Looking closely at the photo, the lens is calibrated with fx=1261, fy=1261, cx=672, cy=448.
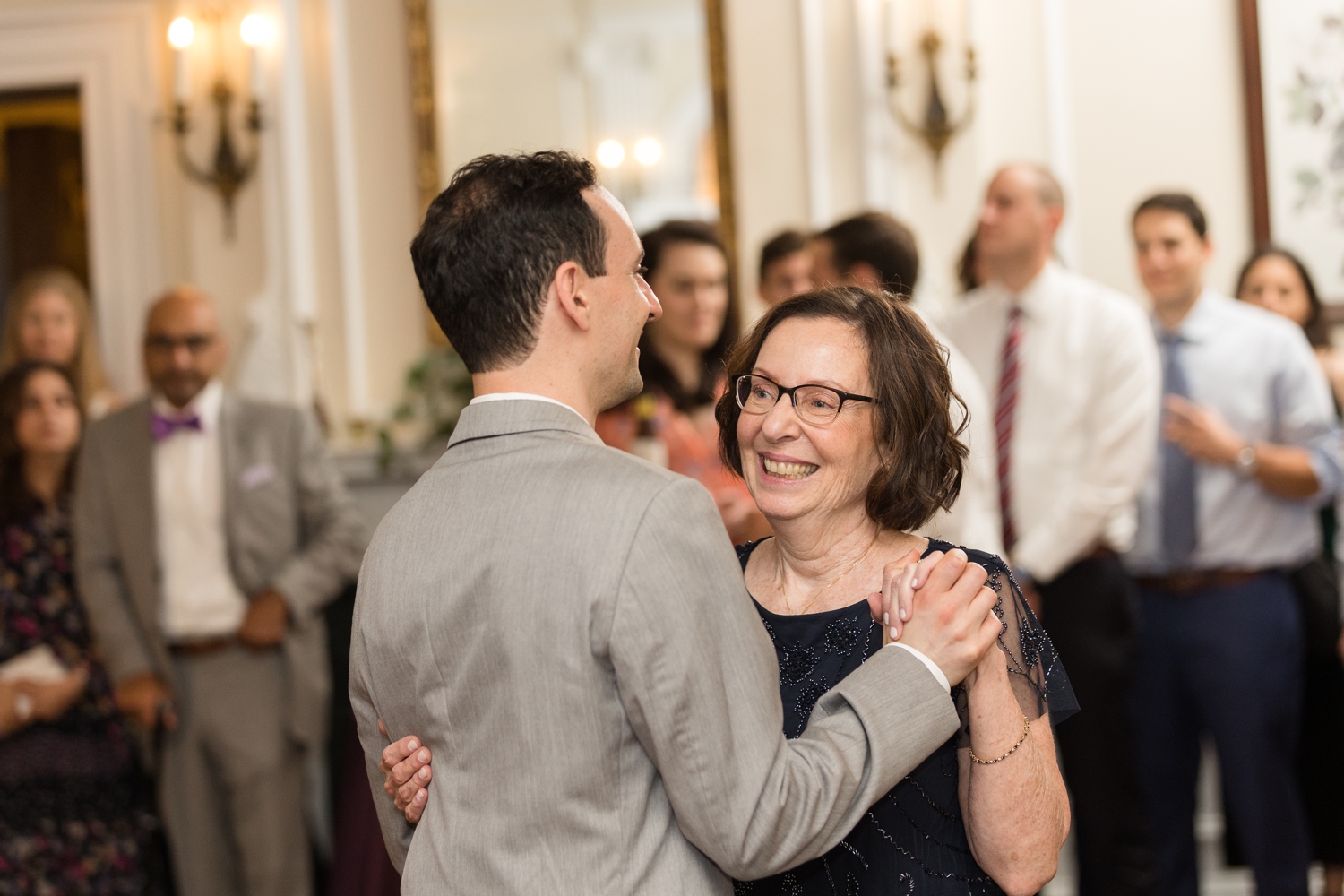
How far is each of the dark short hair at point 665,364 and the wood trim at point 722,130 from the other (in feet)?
3.51

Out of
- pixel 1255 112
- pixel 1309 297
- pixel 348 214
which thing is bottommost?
pixel 1309 297

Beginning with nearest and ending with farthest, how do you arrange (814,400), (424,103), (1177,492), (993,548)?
(814,400), (993,548), (1177,492), (424,103)

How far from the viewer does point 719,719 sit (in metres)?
1.26

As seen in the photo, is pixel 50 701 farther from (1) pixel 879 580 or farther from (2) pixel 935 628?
(2) pixel 935 628

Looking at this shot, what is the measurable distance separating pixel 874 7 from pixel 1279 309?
1.66 meters

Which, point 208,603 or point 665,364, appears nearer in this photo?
point 665,364

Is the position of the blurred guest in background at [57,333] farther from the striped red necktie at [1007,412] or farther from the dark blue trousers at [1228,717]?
the dark blue trousers at [1228,717]

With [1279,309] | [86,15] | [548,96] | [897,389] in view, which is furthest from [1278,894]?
[86,15]

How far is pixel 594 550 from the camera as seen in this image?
1.26m

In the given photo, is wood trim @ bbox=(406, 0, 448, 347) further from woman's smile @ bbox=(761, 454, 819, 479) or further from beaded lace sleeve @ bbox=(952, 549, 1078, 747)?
beaded lace sleeve @ bbox=(952, 549, 1078, 747)

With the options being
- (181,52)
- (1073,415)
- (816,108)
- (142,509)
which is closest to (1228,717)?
(1073,415)

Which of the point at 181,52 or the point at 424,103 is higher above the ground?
the point at 181,52

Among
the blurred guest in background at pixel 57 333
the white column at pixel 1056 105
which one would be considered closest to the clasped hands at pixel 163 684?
the blurred guest in background at pixel 57 333

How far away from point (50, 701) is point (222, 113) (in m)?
2.14
